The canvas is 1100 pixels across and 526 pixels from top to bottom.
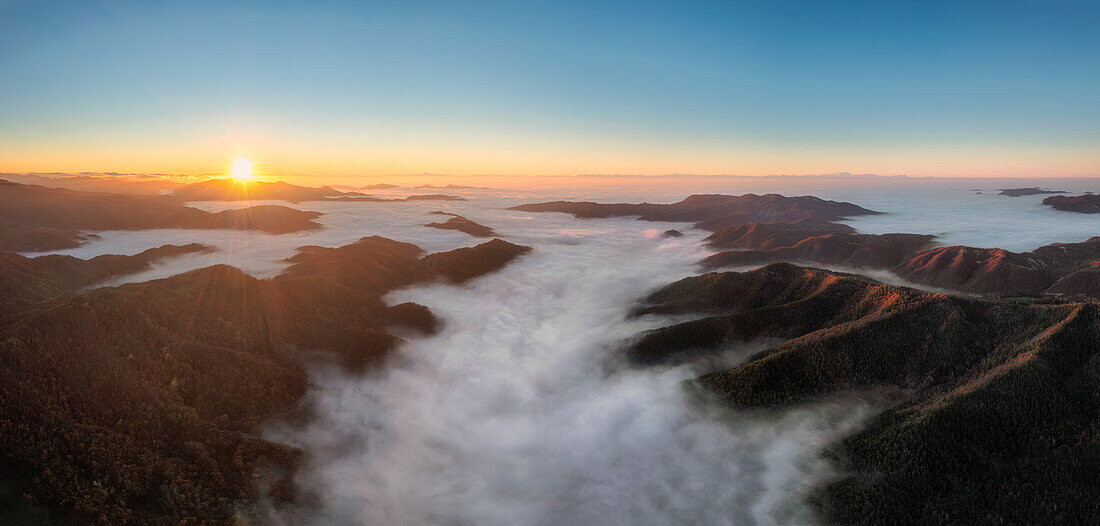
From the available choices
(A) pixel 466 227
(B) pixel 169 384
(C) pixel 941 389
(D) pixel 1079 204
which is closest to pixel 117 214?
(A) pixel 466 227

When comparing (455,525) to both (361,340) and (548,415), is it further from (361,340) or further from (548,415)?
(361,340)

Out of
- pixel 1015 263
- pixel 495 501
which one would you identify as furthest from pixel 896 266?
pixel 495 501

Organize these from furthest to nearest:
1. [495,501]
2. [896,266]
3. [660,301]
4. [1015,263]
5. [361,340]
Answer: [896,266] < [1015,263] < [660,301] < [361,340] < [495,501]

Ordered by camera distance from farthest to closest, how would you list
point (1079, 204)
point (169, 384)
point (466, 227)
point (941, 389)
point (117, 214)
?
point (1079, 204) → point (117, 214) → point (466, 227) → point (941, 389) → point (169, 384)

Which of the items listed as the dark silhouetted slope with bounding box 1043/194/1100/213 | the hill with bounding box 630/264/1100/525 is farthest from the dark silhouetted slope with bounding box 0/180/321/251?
the dark silhouetted slope with bounding box 1043/194/1100/213

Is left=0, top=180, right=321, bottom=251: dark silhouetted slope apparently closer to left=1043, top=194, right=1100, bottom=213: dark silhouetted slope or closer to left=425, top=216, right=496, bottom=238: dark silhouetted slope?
left=425, top=216, right=496, bottom=238: dark silhouetted slope

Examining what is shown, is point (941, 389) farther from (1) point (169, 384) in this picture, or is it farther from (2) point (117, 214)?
(2) point (117, 214)

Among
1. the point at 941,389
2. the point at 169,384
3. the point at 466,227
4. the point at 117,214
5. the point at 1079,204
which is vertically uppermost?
the point at 1079,204

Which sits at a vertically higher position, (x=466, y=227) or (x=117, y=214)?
(x=117, y=214)

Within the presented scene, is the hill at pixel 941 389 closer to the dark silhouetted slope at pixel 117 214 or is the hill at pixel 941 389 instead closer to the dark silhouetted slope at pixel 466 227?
the dark silhouetted slope at pixel 466 227

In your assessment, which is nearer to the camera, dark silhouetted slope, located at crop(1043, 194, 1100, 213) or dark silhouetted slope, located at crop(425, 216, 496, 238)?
dark silhouetted slope, located at crop(425, 216, 496, 238)

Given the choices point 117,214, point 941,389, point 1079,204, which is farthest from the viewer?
point 1079,204
